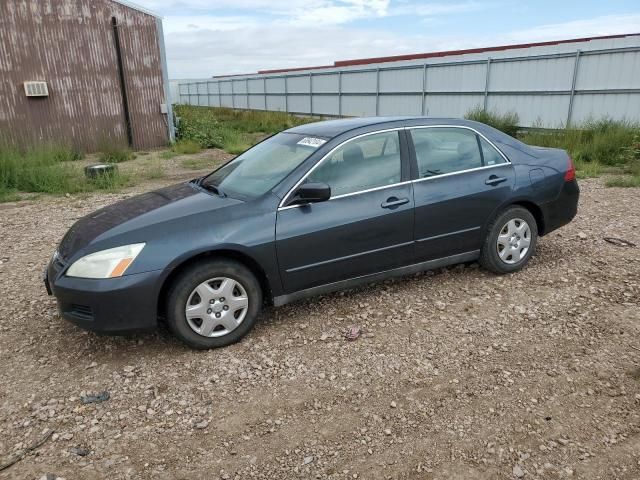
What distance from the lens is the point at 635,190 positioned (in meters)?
8.08

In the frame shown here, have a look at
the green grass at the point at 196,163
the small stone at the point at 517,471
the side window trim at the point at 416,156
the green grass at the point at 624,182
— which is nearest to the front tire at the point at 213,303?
the side window trim at the point at 416,156

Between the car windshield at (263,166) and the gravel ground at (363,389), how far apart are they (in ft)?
3.59

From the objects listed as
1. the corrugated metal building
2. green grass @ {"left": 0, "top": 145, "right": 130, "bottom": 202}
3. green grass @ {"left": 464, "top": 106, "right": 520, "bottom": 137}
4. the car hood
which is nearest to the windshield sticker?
the car hood

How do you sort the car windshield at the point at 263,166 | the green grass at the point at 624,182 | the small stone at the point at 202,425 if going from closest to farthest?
the small stone at the point at 202,425
the car windshield at the point at 263,166
the green grass at the point at 624,182

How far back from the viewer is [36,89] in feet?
42.9

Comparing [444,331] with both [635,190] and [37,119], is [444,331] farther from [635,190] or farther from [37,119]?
[37,119]

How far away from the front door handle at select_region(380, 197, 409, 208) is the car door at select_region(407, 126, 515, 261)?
0.13 m

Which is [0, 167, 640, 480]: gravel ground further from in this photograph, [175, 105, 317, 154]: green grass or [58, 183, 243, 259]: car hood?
[175, 105, 317, 154]: green grass

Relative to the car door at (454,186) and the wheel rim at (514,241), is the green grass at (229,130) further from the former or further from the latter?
the wheel rim at (514,241)

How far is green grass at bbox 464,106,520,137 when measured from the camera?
14000 mm

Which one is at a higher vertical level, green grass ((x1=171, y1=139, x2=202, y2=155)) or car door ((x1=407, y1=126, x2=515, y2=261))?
car door ((x1=407, y1=126, x2=515, y2=261))

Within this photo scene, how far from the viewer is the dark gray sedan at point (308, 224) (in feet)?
11.3

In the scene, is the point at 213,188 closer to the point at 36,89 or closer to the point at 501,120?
the point at 36,89

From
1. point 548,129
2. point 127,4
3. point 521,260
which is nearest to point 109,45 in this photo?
point 127,4
